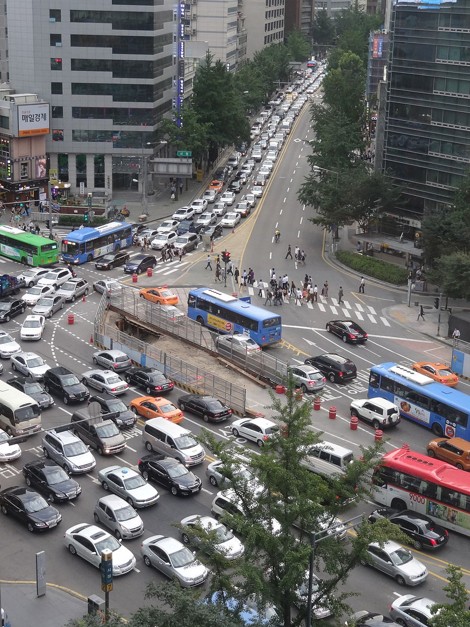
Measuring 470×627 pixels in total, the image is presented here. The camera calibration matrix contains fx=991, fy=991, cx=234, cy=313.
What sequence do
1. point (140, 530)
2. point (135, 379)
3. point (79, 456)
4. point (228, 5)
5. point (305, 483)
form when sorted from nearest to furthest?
1. point (305, 483)
2. point (140, 530)
3. point (79, 456)
4. point (135, 379)
5. point (228, 5)

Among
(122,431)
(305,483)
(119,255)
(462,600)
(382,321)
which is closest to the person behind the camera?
(462,600)

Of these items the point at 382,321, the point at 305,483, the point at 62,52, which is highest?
the point at 62,52

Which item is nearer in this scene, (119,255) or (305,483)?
(305,483)

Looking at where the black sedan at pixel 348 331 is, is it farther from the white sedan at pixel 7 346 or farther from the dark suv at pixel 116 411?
the white sedan at pixel 7 346

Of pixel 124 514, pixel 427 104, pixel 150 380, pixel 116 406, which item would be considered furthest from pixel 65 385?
pixel 427 104

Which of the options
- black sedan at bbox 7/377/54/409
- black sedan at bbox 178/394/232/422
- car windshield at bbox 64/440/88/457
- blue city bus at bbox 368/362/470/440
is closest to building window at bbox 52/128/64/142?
black sedan at bbox 7/377/54/409

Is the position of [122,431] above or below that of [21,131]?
below

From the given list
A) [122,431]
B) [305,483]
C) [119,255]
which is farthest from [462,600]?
[119,255]

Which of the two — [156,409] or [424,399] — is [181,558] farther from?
[424,399]

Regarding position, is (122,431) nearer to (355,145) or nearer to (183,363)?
(183,363)
